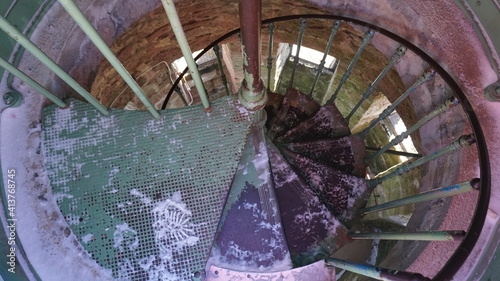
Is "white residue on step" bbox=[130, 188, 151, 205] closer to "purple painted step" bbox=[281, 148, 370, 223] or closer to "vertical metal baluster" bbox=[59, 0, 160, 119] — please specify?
"vertical metal baluster" bbox=[59, 0, 160, 119]

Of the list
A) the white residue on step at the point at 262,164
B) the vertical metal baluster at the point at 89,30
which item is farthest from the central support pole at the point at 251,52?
the vertical metal baluster at the point at 89,30

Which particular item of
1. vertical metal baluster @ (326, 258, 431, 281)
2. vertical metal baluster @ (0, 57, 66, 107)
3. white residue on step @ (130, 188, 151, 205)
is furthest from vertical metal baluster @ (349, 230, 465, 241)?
vertical metal baluster @ (0, 57, 66, 107)

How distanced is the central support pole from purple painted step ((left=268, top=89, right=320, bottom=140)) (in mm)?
2285

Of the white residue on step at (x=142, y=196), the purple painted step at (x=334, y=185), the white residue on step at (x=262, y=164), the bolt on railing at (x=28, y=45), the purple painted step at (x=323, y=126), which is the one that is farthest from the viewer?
the purple painted step at (x=323, y=126)

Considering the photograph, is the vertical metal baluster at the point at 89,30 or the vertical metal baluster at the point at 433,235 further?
the vertical metal baluster at the point at 433,235

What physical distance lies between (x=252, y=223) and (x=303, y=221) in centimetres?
80

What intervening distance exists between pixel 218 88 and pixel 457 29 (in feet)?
19.3

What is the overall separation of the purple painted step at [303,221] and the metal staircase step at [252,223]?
0.56m

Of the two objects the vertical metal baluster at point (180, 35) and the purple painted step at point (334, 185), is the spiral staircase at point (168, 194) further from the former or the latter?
the purple painted step at point (334, 185)

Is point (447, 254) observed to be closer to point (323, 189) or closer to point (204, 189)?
point (323, 189)

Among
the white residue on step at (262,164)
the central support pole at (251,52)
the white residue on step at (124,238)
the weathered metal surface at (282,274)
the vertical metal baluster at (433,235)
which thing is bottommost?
the weathered metal surface at (282,274)

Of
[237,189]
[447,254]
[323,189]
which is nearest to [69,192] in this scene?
[237,189]

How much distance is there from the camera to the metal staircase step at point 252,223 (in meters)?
2.54

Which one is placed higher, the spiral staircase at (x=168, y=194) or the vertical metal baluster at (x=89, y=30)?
the vertical metal baluster at (x=89, y=30)
